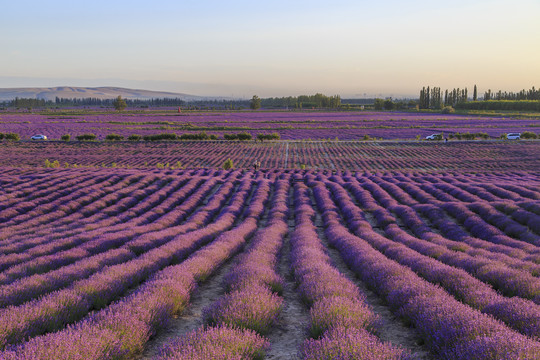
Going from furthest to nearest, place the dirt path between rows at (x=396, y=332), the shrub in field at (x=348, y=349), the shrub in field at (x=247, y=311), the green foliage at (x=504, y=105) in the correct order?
the green foliage at (x=504, y=105)
the shrub in field at (x=247, y=311)
the dirt path between rows at (x=396, y=332)
the shrub in field at (x=348, y=349)

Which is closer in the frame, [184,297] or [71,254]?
[184,297]

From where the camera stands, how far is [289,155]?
169 feet

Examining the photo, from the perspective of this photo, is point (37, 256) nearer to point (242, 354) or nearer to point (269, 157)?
point (242, 354)

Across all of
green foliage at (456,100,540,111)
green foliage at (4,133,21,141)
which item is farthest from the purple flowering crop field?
green foliage at (456,100,540,111)

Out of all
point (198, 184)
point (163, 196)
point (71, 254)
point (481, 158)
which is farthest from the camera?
point (481, 158)

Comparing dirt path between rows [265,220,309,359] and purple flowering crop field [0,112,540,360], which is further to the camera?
dirt path between rows [265,220,309,359]

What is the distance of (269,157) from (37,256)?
135 ft

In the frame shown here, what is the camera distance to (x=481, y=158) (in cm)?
4678

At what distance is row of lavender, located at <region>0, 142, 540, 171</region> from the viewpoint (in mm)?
43000

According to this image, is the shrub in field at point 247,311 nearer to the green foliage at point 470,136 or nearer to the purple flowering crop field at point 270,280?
the purple flowering crop field at point 270,280

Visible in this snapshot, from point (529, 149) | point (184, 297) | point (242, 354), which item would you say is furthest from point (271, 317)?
point (529, 149)

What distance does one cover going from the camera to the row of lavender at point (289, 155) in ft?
141

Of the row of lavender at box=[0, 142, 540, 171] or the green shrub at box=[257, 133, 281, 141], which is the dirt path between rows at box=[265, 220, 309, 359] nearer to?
the row of lavender at box=[0, 142, 540, 171]

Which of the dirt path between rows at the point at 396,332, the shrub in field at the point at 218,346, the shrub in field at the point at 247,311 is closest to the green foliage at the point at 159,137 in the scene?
the dirt path between rows at the point at 396,332
